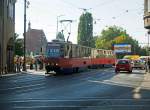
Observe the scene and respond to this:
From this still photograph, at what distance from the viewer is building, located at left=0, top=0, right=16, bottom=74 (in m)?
53.4

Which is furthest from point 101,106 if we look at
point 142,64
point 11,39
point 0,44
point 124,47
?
point 124,47

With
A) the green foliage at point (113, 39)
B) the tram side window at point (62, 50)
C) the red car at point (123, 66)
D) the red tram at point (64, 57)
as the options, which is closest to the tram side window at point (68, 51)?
the red tram at point (64, 57)

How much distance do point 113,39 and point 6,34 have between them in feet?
433

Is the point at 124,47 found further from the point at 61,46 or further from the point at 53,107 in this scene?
the point at 53,107

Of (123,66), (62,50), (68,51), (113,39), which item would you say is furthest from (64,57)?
(113,39)

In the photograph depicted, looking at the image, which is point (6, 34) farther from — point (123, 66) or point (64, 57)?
point (123, 66)

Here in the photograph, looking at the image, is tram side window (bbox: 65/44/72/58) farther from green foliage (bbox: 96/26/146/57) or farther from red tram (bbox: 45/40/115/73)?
green foliage (bbox: 96/26/146/57)

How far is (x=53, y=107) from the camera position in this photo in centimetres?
1741

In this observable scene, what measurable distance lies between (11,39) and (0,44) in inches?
171

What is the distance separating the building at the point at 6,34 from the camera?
175 ft

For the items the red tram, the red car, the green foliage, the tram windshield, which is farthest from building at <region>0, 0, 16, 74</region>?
the green foliage

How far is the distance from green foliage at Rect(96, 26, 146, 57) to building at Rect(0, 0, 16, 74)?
116m

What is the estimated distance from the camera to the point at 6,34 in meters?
55.8

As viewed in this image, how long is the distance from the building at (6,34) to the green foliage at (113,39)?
116 metres
